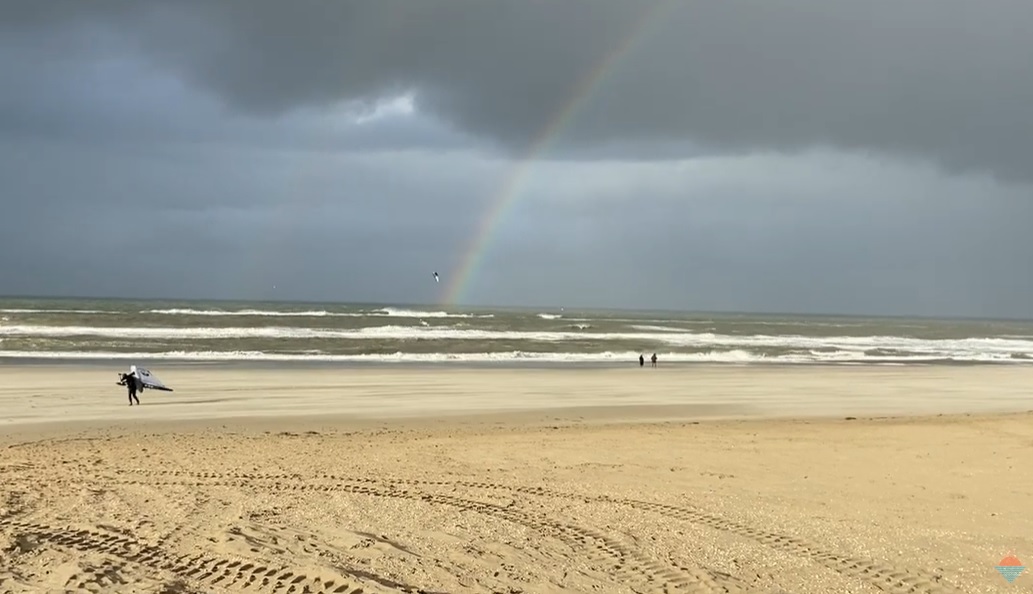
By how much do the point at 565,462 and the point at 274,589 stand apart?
7.16 metres

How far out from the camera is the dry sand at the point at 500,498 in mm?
6617

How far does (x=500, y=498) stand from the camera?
9516 millimetres

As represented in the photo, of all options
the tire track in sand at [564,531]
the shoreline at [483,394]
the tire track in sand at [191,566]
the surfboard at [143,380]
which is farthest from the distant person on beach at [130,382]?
the tire track in sand at [191,566]

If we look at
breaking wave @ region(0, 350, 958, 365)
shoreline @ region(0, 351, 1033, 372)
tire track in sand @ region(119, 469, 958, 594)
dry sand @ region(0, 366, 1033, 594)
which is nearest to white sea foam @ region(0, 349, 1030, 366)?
breaking wave @ region(0, 350, 958, 365)

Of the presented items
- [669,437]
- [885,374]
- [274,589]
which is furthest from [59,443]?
[885,374]

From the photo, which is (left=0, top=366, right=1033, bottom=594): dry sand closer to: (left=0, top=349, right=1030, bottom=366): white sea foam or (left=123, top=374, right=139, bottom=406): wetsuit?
(left=123, top=374, right=139, bottom=406): wetsuit

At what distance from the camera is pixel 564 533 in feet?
26.4

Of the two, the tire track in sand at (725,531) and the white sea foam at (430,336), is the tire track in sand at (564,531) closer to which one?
the tire track in sand at (725,531)

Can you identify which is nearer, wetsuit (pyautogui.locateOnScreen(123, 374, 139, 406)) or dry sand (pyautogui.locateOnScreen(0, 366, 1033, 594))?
dry sand (pyautogui.locateOnScreen(0, 366, 1033, 594))

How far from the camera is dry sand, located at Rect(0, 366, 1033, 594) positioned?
6617 millimetres

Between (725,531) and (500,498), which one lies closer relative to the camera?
(725,531)

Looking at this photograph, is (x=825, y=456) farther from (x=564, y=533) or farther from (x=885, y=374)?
(x=885, y=374)

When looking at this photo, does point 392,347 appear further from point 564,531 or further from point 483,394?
point 564,531

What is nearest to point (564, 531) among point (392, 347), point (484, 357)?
point (484, 357)
